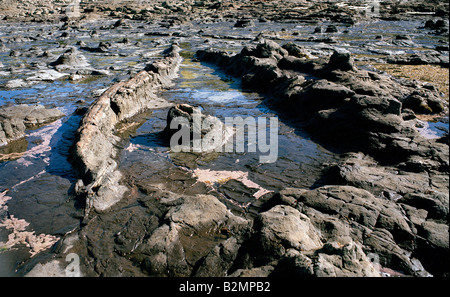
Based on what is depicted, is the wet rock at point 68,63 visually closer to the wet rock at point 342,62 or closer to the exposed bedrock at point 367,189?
the exposed bedrock at point 367,189

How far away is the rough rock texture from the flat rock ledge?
5.93ft

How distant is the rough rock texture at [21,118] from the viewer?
27.3 feet

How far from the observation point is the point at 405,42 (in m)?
21.3

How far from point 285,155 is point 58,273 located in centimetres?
549

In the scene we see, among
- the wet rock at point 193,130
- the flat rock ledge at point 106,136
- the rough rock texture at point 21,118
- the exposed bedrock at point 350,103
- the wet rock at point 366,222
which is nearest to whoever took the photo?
the wet rock at point 366,222

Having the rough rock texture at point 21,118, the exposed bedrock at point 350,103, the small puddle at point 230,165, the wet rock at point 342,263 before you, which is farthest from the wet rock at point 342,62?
the rough rock texture at point 21,118

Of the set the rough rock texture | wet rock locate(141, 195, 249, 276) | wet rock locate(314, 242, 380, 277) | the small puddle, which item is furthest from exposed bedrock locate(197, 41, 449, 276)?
the rough rock texture

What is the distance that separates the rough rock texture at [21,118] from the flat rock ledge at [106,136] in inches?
71.1

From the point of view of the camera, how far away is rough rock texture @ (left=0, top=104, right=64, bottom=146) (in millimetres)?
8320

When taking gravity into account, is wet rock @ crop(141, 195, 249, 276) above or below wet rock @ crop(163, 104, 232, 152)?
below

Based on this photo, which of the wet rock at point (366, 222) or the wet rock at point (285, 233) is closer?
the wet rock at point (285, 233)

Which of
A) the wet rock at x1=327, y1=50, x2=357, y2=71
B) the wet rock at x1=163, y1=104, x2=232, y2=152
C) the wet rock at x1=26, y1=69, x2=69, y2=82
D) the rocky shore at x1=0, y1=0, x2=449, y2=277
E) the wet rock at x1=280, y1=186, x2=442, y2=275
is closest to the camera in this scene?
the rocky shore at x1=0, y1=0, x2=449, y2=277

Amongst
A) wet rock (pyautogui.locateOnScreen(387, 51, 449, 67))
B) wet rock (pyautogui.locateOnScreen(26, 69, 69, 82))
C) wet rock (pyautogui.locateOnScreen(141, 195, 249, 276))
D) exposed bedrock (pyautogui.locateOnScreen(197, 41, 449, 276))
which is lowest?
wet rock (pyautogui.locateOnScreen(141, 195, 249, 276))

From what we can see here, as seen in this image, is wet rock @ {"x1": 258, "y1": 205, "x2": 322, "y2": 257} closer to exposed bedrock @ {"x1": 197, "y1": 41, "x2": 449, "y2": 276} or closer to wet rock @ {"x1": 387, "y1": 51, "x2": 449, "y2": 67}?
exposed bedrock @ {"x1": 197, "y1": 41, "x2": 449, "y2": 276}
